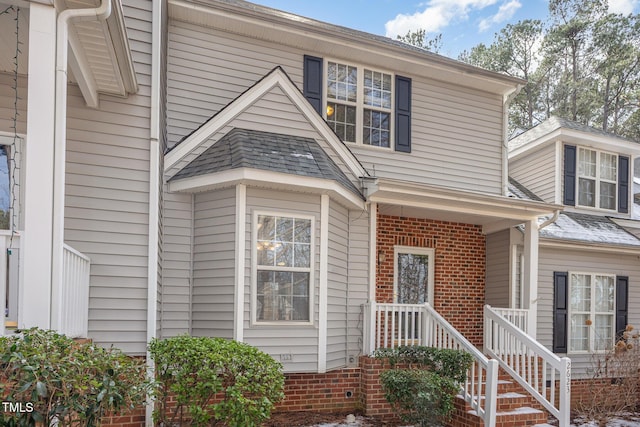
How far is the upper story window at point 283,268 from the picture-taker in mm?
6648

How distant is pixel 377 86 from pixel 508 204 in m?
3.08

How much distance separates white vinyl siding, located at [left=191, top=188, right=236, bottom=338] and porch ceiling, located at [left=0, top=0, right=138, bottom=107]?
1792 millimetres

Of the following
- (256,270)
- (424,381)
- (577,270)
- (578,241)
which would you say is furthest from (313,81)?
(577,270)

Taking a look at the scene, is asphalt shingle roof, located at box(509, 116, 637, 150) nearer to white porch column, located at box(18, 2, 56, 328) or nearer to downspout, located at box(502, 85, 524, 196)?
downspout, located at box(502, 85, 524, 196)

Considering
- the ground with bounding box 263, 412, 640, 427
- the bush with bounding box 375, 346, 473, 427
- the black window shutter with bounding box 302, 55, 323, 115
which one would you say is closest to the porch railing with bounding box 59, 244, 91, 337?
the ground with bounding box 263, 412, 640, 427

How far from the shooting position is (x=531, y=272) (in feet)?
29.8

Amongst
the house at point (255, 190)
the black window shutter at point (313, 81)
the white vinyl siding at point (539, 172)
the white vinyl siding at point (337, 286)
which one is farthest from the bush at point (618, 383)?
the black window shutter at point (313, 81)

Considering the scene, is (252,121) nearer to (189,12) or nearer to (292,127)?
(292,127)

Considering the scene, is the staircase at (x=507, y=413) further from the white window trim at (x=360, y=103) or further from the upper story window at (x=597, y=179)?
the upper story window at (x=597, y=179)

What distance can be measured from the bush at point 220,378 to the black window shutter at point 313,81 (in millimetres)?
4670

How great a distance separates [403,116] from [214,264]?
4.53 m

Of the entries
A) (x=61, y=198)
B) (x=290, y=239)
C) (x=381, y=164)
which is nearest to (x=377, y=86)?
(x=381, y=164)

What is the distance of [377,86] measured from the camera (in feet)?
29.9

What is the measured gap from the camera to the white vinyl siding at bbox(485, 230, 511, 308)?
964 centimetres
